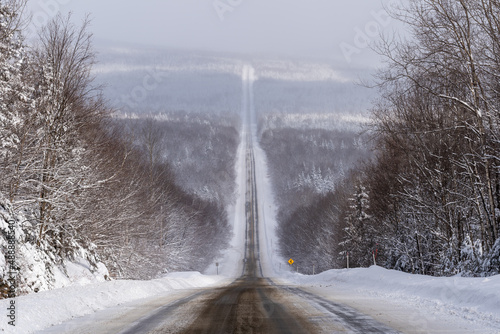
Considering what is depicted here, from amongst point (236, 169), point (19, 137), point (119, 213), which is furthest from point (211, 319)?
point (236, 169)

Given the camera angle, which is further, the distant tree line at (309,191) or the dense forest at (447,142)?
the distant tree line at (309,191)

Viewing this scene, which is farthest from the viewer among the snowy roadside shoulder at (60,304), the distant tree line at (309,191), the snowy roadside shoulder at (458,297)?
the distant tree line at (309,191)

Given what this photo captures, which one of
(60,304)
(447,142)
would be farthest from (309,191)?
(60,304)

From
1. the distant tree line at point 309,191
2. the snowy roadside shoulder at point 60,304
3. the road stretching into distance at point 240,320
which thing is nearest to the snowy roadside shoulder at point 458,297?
the road stretching into distance at point 240,320

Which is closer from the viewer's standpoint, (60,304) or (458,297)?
(60,304)

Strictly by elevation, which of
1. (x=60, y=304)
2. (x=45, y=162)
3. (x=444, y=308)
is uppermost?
(x=45, y=162)

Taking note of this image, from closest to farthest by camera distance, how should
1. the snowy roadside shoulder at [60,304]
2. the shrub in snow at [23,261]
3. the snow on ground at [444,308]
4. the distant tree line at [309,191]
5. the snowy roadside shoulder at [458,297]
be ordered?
the snow on ground at [444,308] → the snowy roadside shoulder at [60,304] → the snowy roadside shoulder at [458,297] → the shrub in snow at [23,261] → the distant tree line at [309,191]

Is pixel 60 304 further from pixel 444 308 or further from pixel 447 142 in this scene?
pixel 447 142

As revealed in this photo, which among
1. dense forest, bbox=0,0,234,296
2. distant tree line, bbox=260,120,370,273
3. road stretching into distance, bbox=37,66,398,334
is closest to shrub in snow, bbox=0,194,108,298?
dense forest, bbox=0,0,234,296

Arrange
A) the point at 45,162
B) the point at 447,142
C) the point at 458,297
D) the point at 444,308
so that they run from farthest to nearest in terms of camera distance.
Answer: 1. the point at 447,142
2. the point at 45,162
3. the point at 458,297
4. the point at 444,308

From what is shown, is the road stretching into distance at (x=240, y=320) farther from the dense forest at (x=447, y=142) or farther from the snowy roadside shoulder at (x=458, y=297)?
the dense forest at (x=447, y=142)

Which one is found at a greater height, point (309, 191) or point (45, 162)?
point (45, 162)

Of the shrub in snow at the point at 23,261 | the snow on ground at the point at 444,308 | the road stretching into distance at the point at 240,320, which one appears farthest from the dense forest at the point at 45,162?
the snow on ground at the point at 444,308

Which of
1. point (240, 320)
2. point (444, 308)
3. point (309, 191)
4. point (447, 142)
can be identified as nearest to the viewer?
point (240, 320)
